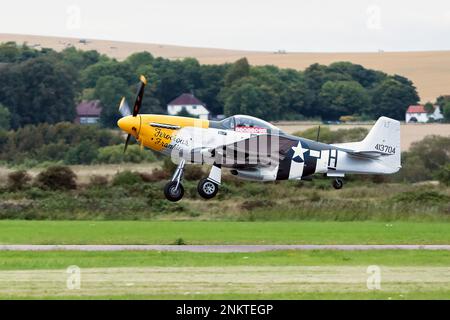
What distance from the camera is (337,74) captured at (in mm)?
102000

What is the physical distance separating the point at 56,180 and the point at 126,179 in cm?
331

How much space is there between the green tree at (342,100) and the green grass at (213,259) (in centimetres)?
5976

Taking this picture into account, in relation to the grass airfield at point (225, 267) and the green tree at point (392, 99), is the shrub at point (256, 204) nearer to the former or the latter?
the grass airfield at point (225, 267)

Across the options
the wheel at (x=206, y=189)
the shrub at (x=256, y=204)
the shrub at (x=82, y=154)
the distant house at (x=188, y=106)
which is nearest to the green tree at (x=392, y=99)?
the distant house at (x=188, y=106)

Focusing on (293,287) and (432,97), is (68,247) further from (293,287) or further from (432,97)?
(432,97)

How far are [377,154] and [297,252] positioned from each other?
25.2 feet

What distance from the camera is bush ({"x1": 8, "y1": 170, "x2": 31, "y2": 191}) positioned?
162 ft

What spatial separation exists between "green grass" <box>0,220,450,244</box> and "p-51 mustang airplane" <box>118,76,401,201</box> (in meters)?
1.75

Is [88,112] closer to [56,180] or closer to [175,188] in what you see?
[56,180]

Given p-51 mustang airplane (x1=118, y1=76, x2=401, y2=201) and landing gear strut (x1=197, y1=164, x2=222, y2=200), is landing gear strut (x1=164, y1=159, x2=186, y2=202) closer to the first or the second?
p-51 mustang airplane (x1=118, y1=76, x2=401, y2=201)

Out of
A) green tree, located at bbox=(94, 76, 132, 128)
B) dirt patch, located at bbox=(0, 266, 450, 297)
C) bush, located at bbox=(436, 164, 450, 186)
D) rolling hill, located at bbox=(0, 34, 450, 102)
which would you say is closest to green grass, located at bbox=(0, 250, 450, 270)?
dirt patch, located at bbox=(0, 266, 450, 297)

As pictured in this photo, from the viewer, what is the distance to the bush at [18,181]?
4931cm
